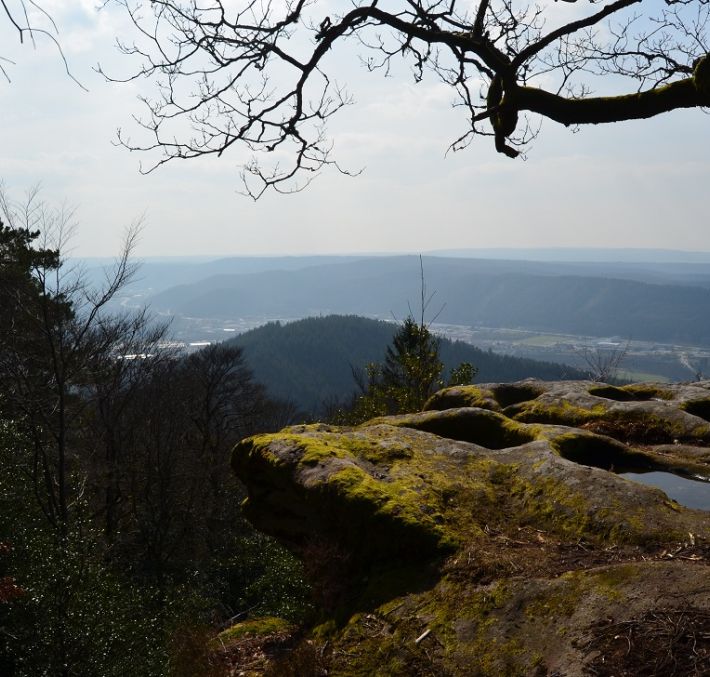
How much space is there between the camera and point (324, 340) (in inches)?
6654

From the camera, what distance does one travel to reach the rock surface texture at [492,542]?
12.5 ft

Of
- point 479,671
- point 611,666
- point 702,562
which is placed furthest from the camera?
point 702,562

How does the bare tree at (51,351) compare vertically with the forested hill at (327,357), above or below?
above

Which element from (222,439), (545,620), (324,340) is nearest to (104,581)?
(545,620)

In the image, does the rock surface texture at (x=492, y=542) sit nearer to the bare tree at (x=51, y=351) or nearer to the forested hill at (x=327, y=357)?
the bare tree at (x=51, y=351)

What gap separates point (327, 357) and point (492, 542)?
15822cm

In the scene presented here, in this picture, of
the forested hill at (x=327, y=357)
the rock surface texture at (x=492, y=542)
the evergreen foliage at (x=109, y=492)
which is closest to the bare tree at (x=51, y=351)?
the evergreen foliage at (x=109, y=492)

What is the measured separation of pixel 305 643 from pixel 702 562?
320 cm

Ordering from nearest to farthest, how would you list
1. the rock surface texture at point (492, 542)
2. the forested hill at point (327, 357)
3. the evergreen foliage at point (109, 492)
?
the rock surface texture at point (492, 542) < the evergreen foliage at point (109, 492) < the forested hill at point (327, 357)

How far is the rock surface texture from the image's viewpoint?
12.5 feet

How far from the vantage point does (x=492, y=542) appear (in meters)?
5.31

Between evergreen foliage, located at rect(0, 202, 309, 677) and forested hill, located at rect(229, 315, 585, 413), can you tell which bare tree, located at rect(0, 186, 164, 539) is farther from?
forested hill, located at rect(229, 315, 585, 413)

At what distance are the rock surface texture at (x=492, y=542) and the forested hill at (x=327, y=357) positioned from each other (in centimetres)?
12718

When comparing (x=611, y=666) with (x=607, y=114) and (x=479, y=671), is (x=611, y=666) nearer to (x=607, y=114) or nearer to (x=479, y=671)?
(x=479, y=671)
